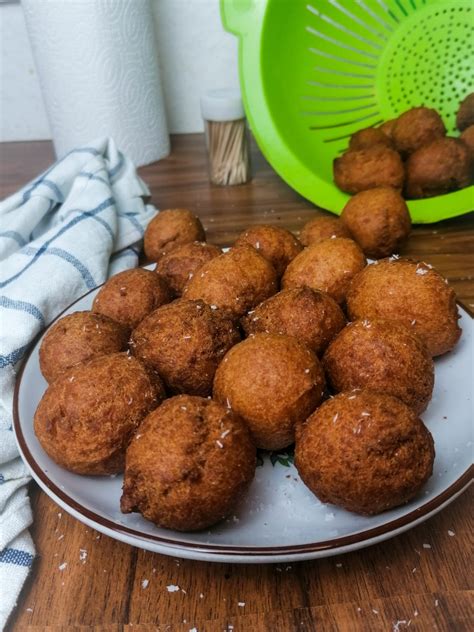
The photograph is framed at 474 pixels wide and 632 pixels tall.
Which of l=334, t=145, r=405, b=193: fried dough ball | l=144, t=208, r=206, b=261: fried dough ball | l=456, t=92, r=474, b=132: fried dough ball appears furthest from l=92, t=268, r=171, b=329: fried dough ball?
l=456, t=92, r=474, b=132: fried dough ball

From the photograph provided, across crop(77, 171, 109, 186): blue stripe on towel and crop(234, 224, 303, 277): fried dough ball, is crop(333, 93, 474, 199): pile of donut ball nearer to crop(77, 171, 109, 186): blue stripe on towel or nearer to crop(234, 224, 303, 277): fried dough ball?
crop(234, 224, 303, 277): fried dough ball

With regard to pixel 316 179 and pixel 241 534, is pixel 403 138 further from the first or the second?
pixel 241 534

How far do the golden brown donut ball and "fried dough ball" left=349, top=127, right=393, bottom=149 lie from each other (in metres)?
0.03

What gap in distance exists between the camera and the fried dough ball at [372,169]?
138cm

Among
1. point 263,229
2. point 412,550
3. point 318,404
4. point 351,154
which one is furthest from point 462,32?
point 412,550

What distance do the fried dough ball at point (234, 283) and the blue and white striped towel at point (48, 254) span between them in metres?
0.31

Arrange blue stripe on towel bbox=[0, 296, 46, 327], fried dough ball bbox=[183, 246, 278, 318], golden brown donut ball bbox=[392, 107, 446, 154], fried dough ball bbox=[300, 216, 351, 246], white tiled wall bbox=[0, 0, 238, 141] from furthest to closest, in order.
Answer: white tiled wall bbox=[0, 0, 238, 141] → golden brown donut ball bbox=[392, 107, 446, 154] → fried dough ball bbox=[300, 216, 351, 246] → blue stripe on towel bbox=[0, 296, 46, 327] → fried dough ball bbox=[183, 246, 278, 318]

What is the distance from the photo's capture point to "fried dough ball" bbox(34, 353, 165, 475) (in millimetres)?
692

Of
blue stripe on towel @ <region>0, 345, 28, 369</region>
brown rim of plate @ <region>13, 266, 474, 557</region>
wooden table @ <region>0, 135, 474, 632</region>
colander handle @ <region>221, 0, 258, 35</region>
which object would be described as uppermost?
colander handle @ <region>221, 0, 258, 35</region>

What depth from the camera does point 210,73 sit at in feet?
6.84

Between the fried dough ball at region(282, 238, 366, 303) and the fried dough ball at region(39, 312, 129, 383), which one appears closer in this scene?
the fried dough ball at region(39, 312, 129, 383)

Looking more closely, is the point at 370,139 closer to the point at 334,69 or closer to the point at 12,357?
the point at 334,69

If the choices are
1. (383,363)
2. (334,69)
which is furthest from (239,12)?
(383,363)

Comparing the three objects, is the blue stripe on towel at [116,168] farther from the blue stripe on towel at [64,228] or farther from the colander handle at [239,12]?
the colander handle at [239,12]
